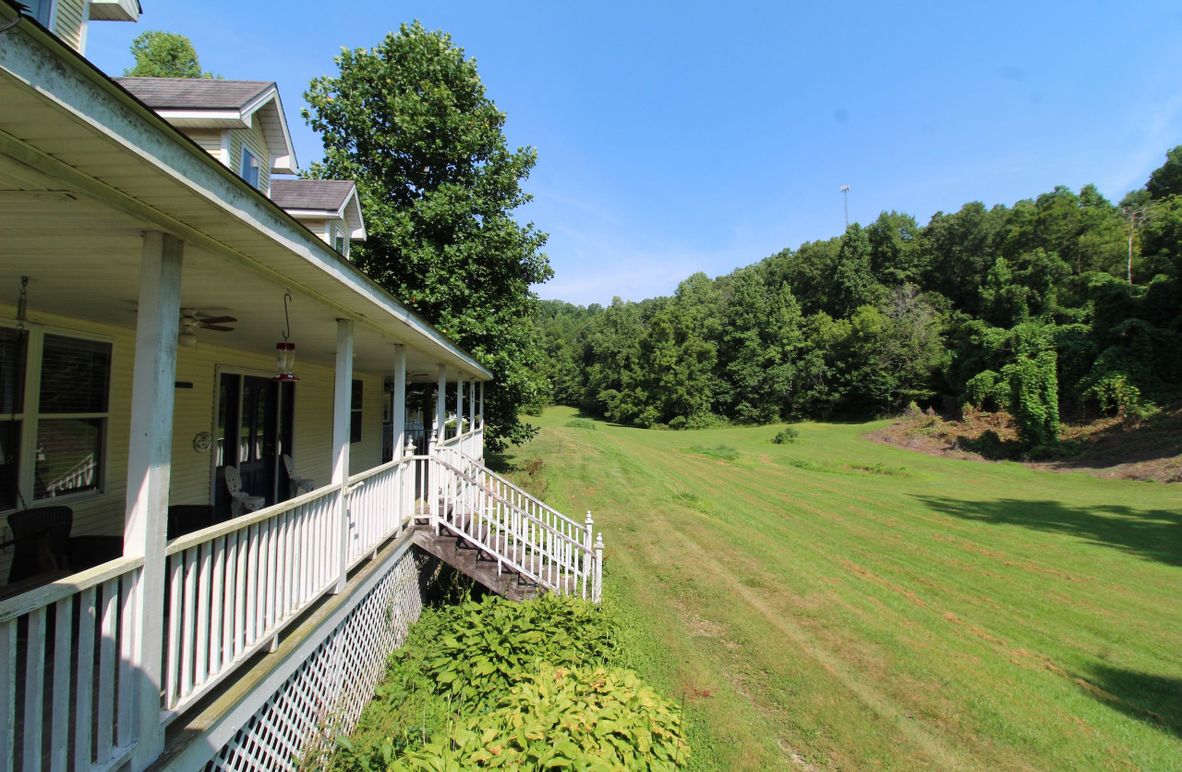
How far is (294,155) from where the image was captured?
8.88 metres

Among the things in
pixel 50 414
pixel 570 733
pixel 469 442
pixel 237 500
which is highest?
pixel 50 414

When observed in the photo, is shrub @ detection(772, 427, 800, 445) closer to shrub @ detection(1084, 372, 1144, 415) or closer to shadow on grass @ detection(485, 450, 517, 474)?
shrub @ detection(1084, 372, 1144, 415)

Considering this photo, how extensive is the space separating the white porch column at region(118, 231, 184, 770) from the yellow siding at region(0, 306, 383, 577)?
2.96 meters

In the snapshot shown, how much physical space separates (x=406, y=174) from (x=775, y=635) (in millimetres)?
15489

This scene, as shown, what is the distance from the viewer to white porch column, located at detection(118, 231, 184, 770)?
7.68 feet

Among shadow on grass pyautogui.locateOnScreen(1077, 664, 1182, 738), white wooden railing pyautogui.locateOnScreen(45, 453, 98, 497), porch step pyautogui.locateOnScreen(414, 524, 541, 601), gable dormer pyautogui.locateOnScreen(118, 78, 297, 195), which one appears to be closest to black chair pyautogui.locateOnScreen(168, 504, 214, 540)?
white wooden railing pyautogui.locateOnScreen(45, 453, 98, 497)

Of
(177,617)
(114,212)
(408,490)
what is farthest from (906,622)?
(114,212)

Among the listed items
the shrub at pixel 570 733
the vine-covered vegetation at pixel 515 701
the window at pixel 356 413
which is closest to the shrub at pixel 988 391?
the vine-covered vegetation at pixel 515 701

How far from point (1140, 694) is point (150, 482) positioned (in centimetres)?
915

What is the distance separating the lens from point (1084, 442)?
24.0 meters

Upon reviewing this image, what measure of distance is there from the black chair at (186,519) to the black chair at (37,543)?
→ 775mm

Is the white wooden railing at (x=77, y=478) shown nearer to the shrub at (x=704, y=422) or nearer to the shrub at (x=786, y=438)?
the shrub at (x=786, y=438)

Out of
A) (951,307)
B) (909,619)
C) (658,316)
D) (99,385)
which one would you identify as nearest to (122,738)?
(99,385)

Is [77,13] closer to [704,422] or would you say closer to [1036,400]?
[1036,400]
